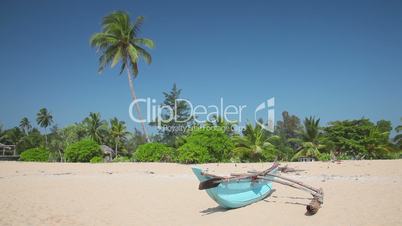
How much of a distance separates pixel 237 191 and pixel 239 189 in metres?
0.09

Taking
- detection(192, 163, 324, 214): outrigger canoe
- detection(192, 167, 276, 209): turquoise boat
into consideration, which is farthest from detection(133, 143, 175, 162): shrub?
detection(192, 167, 276, 209): turquoise boat

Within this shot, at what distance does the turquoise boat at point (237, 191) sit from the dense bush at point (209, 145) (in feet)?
34.8

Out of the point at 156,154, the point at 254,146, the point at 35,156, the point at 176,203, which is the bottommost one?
the point at 176,203

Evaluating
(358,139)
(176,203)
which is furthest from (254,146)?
(176,203)

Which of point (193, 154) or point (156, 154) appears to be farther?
point (156, 154)

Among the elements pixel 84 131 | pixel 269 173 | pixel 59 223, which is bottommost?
pixel 59 223

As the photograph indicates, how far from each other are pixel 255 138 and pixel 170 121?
15.3 m

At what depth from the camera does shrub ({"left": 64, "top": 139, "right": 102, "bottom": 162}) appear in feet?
78.1

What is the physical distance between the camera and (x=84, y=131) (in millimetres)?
45156

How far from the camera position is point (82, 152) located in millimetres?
23750

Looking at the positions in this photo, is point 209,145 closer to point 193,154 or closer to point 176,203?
point 193,154

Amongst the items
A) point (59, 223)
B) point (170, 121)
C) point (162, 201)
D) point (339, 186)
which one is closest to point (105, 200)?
point (162, 201)

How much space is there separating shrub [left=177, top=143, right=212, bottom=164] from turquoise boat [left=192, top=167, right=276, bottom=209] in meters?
10.4

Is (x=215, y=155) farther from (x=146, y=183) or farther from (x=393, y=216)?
(x=393, y=216)
